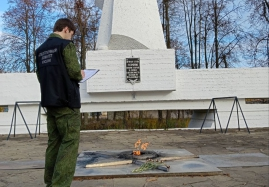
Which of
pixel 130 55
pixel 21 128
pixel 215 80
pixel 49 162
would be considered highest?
pixel 130 55

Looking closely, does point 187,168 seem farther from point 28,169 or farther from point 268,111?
point 268,111

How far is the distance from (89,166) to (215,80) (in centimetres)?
801

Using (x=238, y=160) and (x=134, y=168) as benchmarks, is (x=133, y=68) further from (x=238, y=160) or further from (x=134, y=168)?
(x=134, y=168)

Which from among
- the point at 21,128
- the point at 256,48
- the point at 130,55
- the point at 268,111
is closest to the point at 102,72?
the point at 130,55

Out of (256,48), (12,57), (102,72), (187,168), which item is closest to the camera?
(187,168)

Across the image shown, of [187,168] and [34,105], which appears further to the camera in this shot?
[34,105]

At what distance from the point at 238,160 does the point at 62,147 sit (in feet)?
10.2

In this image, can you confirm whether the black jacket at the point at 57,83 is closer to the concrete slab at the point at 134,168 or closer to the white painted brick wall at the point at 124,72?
the concrete slab at the point at 134,168

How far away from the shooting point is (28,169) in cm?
438

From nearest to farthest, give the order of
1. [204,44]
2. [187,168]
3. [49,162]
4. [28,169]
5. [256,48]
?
[49,162] < [187,168] < [28,169] < [256,48] < [204,44]

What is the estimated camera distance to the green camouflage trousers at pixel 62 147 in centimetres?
253

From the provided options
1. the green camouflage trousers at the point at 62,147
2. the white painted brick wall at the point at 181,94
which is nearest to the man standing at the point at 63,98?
the green camouflage trousers at the point at 62,147

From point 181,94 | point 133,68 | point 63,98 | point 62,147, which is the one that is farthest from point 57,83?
point 181,94

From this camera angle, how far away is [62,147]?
101 inches
